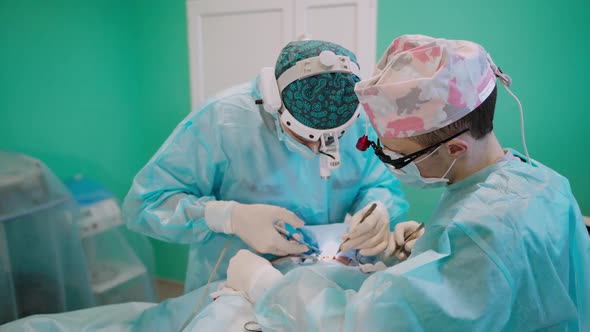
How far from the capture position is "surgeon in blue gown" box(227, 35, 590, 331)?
0.80 meters

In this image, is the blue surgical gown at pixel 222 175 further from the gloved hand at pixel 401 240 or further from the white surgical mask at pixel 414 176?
the white surgical mask at pixel 414 176

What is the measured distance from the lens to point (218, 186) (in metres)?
1.60

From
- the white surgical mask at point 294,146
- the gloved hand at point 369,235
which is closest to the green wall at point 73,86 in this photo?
the white surgical mask at point 294,146

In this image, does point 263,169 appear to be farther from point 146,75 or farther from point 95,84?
point 146,75

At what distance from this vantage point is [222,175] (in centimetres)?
155

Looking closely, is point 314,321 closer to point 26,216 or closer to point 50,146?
point 26,216

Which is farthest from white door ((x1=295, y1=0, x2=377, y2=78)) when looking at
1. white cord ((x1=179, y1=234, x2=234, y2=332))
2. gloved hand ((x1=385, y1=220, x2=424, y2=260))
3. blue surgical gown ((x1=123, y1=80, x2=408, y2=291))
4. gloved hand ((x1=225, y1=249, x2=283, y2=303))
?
gloved hand ((x1=225, y1=249, x2=283, y2=303))

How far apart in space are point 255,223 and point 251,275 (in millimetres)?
217

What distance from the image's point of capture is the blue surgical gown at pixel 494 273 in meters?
0.79

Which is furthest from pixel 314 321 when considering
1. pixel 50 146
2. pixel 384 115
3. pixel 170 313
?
pixel 50 146

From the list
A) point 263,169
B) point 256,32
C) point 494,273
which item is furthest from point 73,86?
point 494,273

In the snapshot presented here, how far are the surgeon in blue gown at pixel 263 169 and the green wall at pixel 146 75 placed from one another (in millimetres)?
884

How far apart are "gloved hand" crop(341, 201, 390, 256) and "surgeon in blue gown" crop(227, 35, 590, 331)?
0.35 meters

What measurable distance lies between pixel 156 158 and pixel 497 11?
1.64 m
